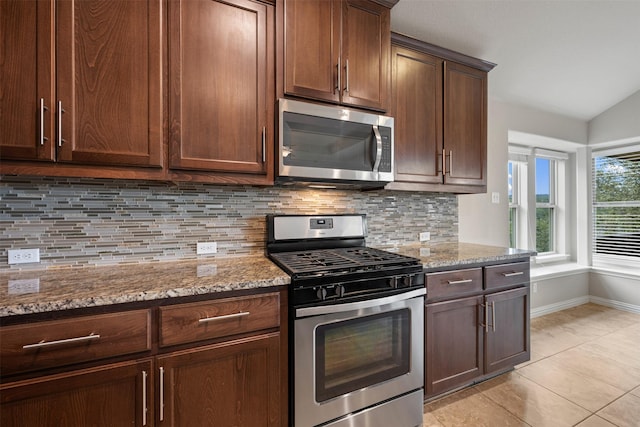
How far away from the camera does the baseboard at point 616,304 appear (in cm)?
341

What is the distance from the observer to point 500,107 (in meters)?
2.99

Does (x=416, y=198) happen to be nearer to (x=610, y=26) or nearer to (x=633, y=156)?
(x=610, y=26)

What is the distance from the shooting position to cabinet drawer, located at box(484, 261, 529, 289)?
6.30ft

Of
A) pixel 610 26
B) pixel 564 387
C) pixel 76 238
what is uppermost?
pixel 610 26

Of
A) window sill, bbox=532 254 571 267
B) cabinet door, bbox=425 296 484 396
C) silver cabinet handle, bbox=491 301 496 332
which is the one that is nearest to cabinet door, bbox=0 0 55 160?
cabinet door, bbox=425 296 484 396

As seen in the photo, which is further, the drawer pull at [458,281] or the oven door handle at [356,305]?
the drawer pull at [458,281]

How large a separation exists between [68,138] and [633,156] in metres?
5.46

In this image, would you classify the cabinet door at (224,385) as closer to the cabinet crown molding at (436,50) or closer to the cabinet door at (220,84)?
the cabinet door at (220,84)

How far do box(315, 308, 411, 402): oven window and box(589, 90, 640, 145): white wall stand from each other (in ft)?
13.0

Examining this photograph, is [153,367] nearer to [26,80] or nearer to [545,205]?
[26,80]

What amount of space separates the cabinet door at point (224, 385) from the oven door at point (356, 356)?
0.40 feet

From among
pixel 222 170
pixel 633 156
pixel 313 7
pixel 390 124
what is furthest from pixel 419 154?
pixel 633 156

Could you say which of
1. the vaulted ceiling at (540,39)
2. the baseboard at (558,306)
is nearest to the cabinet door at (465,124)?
the vaulted ceiling at (540,39)

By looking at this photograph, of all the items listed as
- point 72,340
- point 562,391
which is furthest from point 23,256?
point 562,391
